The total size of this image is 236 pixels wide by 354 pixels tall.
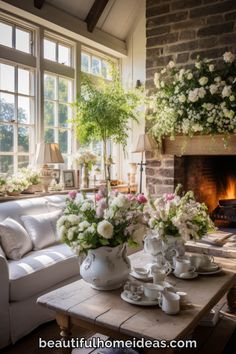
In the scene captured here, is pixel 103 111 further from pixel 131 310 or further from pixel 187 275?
pixel 131 310

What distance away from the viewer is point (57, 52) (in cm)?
493

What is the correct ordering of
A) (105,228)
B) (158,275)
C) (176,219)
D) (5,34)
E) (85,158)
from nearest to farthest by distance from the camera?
(105,228) < (158,275) < (176,219) < (5,34) < (85,158)

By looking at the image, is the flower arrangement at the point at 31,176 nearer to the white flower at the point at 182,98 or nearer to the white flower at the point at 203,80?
the white flower at the point at 182,98

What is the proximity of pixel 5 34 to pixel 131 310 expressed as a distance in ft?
11.8

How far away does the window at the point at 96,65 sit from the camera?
17.7 feet

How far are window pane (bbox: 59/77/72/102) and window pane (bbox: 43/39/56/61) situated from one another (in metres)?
0.30

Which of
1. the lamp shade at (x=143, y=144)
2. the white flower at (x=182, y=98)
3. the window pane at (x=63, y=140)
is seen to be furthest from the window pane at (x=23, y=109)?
the white flower at (x=182, y=98)

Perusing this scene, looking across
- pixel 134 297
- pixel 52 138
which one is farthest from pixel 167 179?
pixel 134 297

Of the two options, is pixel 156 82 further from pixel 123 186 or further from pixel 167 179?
pixel 123 186

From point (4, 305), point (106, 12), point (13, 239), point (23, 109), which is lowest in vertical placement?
point (4, 305)

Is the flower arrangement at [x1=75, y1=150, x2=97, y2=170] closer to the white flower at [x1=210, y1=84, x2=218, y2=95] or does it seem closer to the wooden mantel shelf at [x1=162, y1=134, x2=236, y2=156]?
the wooden mantel shelf at [x1=162, y1=134, x2=236, y2=156]

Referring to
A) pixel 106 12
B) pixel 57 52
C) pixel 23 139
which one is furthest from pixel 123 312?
pixel 106 12

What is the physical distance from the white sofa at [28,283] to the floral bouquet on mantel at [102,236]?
28.1 inches

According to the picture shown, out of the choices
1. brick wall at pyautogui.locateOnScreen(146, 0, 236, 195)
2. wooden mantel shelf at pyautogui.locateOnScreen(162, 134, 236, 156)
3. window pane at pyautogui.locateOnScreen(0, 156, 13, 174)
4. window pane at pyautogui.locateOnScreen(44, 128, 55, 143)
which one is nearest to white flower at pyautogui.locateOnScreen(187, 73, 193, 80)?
brick wall at pyautogui.locateOnScreen(146, 0, 236, 195)
